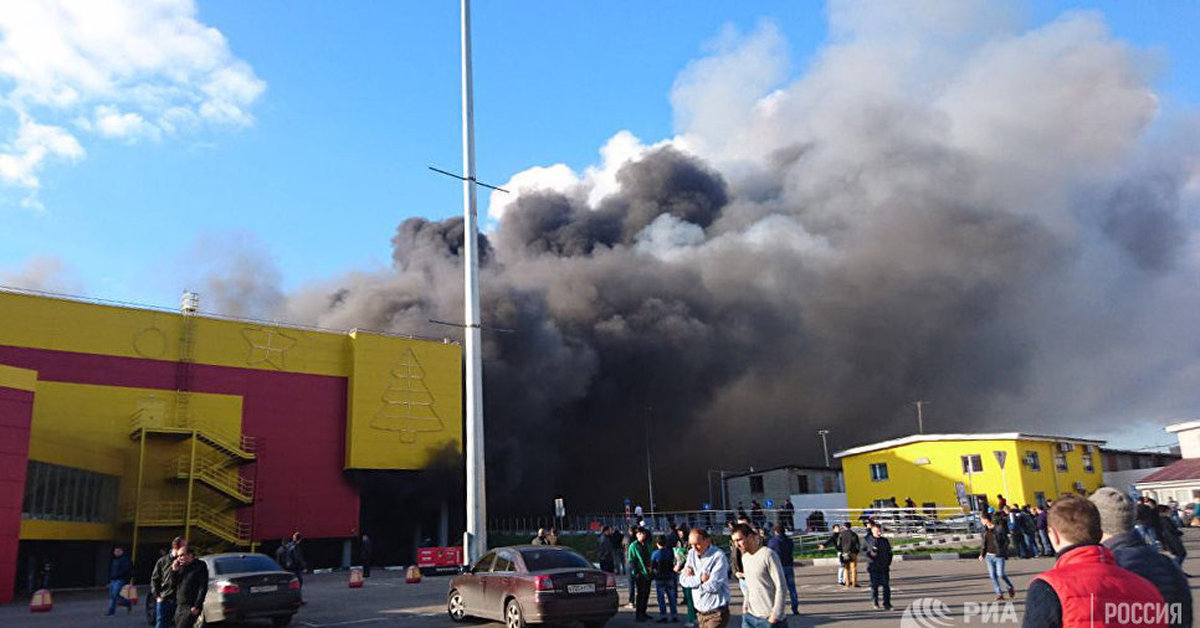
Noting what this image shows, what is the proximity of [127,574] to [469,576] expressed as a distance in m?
8.98

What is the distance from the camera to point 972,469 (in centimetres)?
3934

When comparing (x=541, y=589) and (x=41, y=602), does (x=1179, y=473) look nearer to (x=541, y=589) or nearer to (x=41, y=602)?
(x=541, y=589)

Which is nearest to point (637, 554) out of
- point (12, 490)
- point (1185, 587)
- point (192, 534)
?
point (1185, 587)

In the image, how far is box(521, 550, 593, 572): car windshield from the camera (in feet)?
39.8

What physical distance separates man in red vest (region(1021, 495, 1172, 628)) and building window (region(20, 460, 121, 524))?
102 ft

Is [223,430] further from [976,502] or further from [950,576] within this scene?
[976,502]

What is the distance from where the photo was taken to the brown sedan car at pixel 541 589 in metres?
11.6

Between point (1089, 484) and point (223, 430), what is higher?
point (223, 430)

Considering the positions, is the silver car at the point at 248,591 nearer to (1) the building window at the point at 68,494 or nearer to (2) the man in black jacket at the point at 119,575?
(2) the man in black jacket at the point at 119,575

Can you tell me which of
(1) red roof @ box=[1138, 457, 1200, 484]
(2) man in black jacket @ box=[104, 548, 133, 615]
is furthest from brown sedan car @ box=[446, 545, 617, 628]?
(1) red roof @ box=[1138, 457, 1200, 484]

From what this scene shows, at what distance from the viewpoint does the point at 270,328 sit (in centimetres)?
3825

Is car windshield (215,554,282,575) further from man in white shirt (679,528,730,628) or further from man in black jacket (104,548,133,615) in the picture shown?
man in white shirt (679,528,730,628)

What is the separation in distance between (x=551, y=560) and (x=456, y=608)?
8.93 feet

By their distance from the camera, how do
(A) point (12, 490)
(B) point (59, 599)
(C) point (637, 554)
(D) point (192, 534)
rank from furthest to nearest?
(D) point (192, 534) → (B) point (59, 599) → (A) point (12, 490) → (C) point (637, 554)
